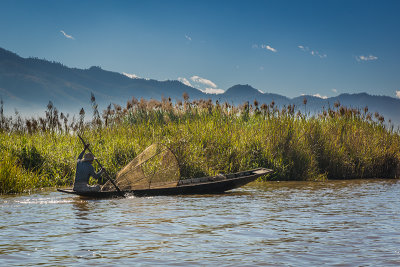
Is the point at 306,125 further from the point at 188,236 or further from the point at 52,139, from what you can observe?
the point at 188,236

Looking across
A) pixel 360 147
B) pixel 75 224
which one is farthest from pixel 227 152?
pixel 75 224

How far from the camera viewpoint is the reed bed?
1794 centimetres

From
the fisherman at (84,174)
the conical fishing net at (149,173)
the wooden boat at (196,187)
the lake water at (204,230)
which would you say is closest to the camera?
the lake water at (204,230)

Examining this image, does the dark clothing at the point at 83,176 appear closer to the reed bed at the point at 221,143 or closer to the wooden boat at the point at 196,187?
the wooden boat at the point at 196,187

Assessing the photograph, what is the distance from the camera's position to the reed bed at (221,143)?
17.9 m

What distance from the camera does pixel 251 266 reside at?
23.7 ft

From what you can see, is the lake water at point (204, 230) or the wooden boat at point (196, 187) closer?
the lake water at point (204, 230)

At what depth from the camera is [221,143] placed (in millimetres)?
18891

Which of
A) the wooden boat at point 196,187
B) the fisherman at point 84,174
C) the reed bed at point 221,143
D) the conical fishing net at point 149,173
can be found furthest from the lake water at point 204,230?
the reed bed at point 221,143

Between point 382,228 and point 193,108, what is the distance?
1638cm

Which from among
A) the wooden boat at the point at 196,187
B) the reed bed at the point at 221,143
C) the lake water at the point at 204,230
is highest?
the reed bed at the point at 221,143

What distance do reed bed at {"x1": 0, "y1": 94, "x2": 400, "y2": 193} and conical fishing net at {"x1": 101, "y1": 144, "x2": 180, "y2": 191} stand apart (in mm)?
1422

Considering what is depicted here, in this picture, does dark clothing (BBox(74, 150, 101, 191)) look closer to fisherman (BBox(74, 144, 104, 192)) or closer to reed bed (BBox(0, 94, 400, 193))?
fisherman (BBox(74, 144, 104, 192))

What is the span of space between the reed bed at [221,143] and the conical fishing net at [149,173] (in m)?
1.42
